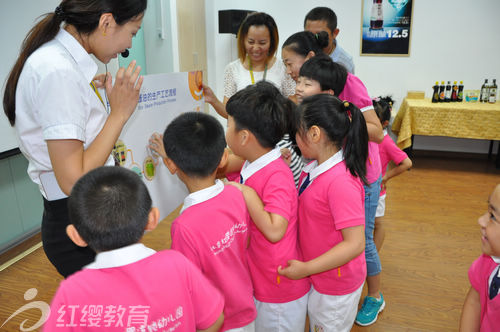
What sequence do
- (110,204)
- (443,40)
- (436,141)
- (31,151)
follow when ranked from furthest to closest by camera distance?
Result: (436,141) → (443,40) → (31,151) → (110,204)

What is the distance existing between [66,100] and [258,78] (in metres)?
1.85

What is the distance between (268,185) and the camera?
1.22 metres

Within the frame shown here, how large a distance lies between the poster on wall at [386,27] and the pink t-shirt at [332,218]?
14.4ft

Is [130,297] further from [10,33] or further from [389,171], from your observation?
[10,33]

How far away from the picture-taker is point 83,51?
1048mm

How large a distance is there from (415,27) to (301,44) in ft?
12.0

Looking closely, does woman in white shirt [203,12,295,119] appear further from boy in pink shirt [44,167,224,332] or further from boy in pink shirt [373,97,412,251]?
boy in pink shirt [44,167,224,332]

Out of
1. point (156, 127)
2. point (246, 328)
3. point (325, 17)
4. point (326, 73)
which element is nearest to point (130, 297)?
point (246, 328)

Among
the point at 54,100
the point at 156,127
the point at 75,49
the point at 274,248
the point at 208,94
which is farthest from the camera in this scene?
the point at 208,94

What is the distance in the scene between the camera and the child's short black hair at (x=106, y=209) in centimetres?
75

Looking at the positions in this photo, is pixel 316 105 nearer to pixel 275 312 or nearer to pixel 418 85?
pixel 275 312

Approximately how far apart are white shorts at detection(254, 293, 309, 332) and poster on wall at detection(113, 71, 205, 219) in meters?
0.63

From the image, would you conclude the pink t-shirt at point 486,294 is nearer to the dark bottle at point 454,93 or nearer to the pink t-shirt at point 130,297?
the pink t-shirt at point 130,297

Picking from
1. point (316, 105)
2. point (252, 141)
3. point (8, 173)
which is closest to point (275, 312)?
point (252, 141)
